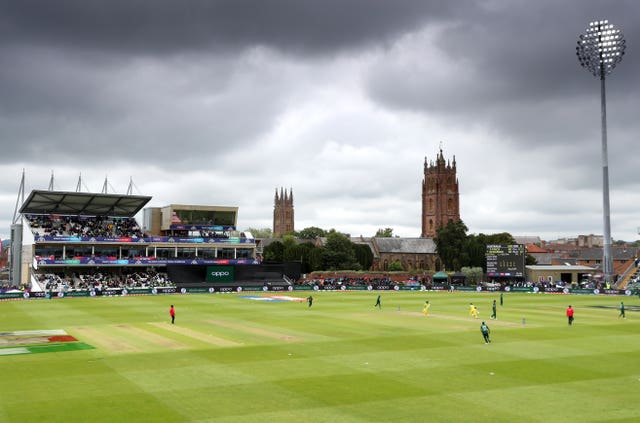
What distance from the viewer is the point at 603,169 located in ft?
228

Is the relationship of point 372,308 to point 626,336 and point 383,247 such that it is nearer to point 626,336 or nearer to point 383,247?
point 626,336

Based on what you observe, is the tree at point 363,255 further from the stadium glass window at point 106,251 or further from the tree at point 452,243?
the stadium glass window at point 106,251

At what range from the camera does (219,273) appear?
281 ft

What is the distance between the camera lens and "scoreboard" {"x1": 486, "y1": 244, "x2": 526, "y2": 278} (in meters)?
82.2

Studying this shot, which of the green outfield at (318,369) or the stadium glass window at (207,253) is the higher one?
the stadium glass window at (207,253)

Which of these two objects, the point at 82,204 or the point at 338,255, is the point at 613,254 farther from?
the point at 82,204

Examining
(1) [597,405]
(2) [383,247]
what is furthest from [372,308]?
(2) [383,247]

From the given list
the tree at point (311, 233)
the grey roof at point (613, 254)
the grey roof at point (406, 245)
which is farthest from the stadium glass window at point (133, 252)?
the tree at point (311, 233)

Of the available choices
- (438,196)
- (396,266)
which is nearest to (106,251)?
(396,266)

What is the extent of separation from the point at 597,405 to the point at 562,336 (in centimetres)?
1625

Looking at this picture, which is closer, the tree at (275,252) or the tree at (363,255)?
the tree at (363,255)

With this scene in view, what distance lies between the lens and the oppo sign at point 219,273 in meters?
85.0

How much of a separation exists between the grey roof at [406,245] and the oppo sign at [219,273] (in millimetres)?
73558

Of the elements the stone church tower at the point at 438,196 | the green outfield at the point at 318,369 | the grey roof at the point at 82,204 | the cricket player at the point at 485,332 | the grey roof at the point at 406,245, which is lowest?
the green outfield at the point at 318,369
